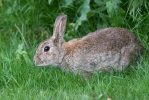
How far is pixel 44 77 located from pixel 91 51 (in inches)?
25.1

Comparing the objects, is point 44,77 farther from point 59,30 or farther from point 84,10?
point 84,10

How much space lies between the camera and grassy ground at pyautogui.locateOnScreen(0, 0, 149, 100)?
4832 millimetres

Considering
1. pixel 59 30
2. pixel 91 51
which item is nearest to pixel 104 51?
pixel 91 51

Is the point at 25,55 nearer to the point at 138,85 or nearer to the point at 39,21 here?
the point at 39,21

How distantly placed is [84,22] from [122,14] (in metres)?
0.79

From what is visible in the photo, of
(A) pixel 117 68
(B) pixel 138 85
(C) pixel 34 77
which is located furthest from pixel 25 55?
(B) pixel 138 85

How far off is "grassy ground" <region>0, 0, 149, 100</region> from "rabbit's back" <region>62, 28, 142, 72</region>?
13cm

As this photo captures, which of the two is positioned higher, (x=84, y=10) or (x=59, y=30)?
(x=84, y=10)

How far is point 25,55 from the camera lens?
5.93 metres

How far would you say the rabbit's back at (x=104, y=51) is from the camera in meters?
5.54

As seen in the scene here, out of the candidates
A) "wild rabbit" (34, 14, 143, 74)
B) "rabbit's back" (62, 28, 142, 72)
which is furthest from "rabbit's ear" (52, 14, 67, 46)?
"rabbit's back" (62, 28, 142, 72)

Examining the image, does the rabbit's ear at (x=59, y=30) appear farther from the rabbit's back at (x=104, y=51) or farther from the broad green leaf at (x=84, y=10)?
the broad green leaf at (x=84, y=10)

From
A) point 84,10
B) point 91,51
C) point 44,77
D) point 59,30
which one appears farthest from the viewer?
point 84,10

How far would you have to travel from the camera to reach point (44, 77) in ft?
18.0
